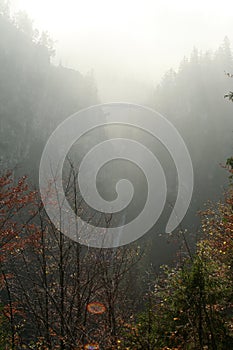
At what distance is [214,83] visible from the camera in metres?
83.4

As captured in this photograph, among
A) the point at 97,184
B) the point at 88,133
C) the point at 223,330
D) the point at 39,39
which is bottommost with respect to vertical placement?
the point at 223,330

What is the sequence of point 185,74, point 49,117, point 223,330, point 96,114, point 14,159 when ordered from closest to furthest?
1. point 223,330
2. point 14,159
3. point 49,117
4. point 96,114
5. point 185,74

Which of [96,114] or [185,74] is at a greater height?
[185,74]

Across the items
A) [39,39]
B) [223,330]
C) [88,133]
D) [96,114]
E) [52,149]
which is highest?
[39,39]

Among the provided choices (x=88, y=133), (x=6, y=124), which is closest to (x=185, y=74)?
(x=88, y=133)

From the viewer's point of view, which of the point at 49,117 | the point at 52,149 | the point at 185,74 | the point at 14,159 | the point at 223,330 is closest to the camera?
the point at 223,330

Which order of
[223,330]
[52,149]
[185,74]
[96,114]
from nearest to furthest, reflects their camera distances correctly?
1. [223,330]
2. [52,149]
3. [96,114]
4. [185,74]

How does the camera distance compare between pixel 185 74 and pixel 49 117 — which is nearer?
pixel 49 117

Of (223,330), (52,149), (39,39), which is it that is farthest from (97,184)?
(223,330)

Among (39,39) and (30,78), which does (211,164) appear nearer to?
(30,78)

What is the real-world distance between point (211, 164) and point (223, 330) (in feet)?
215

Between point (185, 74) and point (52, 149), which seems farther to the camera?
point (185, 74)

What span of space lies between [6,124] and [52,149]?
9401mm

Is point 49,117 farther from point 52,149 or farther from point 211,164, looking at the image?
point 211,164
